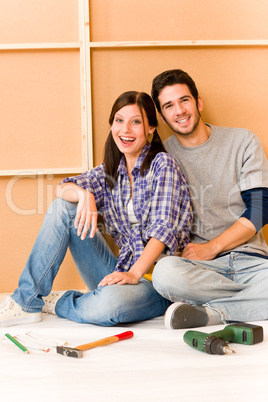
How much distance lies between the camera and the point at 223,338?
1.25 m

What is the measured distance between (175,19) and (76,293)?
49.9 inches

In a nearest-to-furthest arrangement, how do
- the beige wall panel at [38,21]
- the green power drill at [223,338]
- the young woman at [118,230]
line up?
the green power drill at [223,338] → the young woman at [118,230] → the beige wall panel at [38,21]

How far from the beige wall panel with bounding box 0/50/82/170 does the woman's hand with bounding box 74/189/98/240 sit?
45 cm

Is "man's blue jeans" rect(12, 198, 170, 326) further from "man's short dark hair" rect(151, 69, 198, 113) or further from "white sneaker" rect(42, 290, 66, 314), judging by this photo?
"man's short dark hair" rect(151, 69, 198, 113)

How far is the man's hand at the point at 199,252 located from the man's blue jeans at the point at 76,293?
0.63 feet

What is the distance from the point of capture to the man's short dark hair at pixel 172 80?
5.99ft

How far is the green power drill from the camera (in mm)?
Answer: 1178

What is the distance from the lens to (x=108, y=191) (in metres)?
1.77

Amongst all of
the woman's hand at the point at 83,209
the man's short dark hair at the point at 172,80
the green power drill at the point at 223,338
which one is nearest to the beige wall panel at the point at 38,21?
the man's short dark hair at the point at 172,80

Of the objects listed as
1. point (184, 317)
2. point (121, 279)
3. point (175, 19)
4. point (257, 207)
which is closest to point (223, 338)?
point (184, 317)

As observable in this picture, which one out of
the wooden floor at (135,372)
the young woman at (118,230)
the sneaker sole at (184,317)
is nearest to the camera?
the wooden floor at (135,372)

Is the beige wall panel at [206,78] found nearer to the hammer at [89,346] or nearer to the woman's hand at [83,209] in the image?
the woman's hand at [83,209]

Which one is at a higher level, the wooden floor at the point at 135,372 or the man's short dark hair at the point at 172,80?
the man's short dark hair at the point at 172,80

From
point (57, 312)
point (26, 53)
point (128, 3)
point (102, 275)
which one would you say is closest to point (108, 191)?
point (102, 275)
